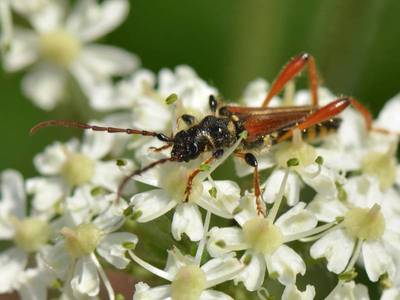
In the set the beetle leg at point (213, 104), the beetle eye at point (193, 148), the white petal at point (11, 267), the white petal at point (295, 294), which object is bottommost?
the white petal at point (11, 267)

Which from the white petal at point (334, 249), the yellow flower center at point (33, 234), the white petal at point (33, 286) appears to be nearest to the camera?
the white petal at point (334, 249)

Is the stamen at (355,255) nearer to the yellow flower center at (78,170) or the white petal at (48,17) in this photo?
the yellow flower center at (78,170)

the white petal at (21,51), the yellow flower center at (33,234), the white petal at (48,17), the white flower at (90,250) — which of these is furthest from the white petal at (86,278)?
the white petal at (48,17)

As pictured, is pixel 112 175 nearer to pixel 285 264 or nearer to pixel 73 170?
pixel 73 170

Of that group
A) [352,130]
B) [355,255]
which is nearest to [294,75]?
[352,130]

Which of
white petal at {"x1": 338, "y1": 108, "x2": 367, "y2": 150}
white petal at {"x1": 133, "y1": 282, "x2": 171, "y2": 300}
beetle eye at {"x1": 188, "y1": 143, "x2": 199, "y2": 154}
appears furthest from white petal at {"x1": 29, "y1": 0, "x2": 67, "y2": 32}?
white petal at {"x1": 133, "y1": 282, "x2": 171, "y2": 300}

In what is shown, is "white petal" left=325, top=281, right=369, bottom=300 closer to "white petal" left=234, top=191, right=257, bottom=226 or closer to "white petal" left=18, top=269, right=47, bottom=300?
"white petal" left=234, top=191, right=257, bottom=226

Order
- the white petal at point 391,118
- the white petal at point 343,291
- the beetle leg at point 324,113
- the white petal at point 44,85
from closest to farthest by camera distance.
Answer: the white petal at point 343,291 < the beetle leg at point 324,113 < the white petal at point 391,118 < the white petal at point 44,85

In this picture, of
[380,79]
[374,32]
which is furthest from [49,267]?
[380,79]
